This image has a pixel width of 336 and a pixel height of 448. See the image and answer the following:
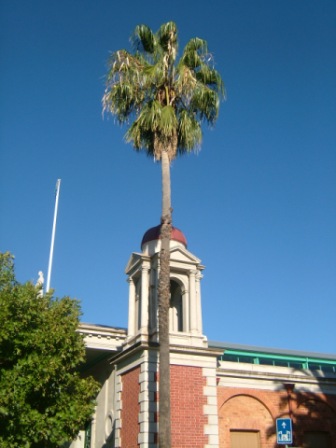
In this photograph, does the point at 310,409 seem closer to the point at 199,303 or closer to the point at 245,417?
the point at 245,417

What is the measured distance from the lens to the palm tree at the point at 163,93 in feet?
64.8

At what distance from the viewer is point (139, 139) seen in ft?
66.2

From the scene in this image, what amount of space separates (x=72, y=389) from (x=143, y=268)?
5.94 m

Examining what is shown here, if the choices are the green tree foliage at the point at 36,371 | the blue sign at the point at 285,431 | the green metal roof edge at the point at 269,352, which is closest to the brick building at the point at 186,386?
the green tree foliage at the point at 36,371

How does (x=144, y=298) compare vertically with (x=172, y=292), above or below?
below

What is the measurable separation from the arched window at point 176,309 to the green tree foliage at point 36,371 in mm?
5017

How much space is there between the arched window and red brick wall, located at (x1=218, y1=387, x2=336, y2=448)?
3499 mm

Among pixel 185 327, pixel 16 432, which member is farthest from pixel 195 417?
pixel 16 432

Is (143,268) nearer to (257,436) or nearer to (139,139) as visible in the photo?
(139,139)

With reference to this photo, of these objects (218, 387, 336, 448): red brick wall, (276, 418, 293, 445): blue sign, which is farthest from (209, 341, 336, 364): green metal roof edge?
(276, 418, 293, 445): blue sign

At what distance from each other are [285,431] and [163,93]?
41.9 feet

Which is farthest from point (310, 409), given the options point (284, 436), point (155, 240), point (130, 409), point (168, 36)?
point (168, 36)

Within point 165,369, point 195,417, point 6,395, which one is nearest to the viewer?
point 165,369

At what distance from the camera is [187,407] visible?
20672mm
